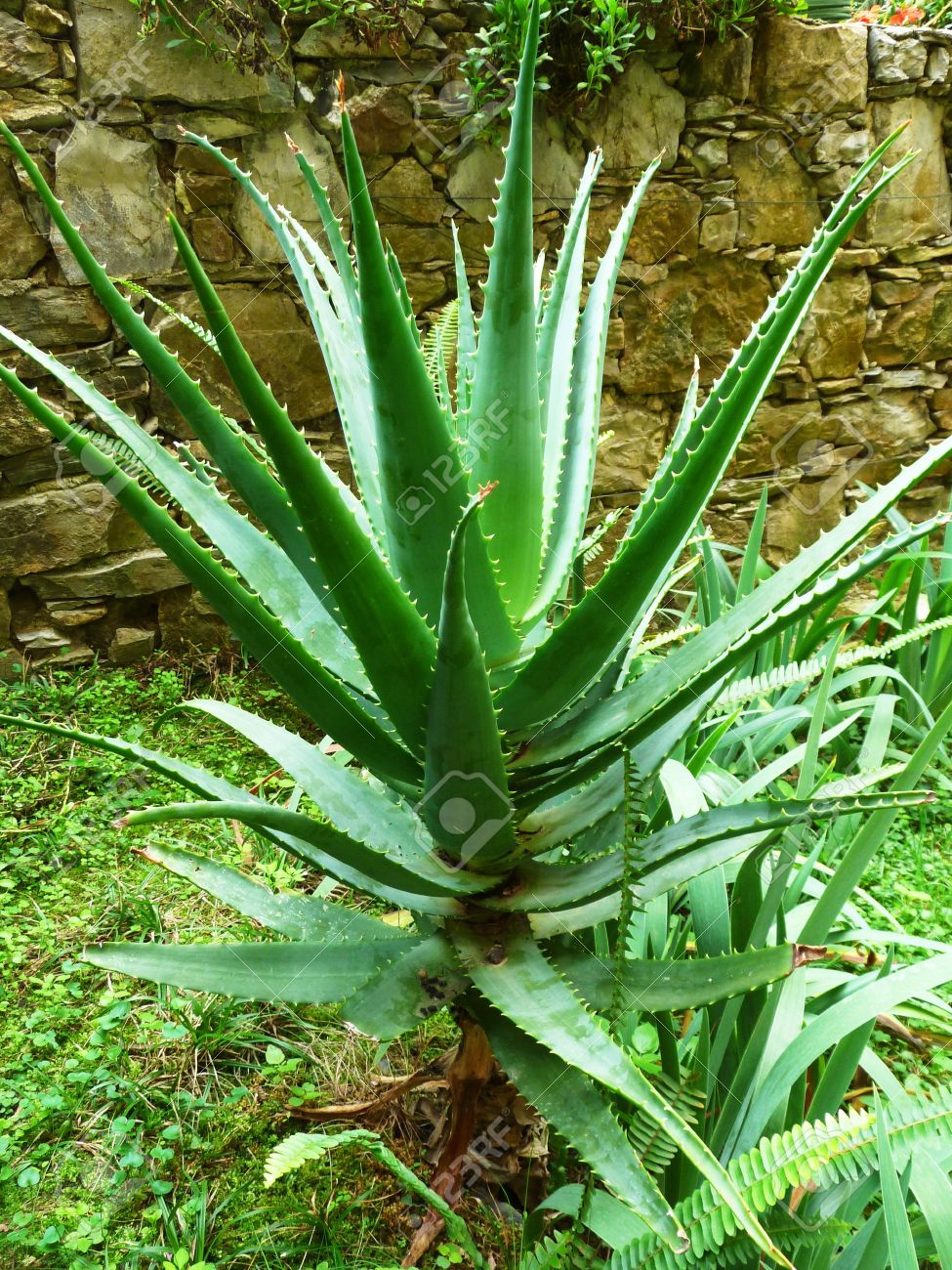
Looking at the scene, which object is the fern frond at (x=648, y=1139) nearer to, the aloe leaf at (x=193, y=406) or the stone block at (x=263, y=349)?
the aloe leaf at (x=193, y=406)

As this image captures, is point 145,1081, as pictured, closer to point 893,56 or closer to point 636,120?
point 636,120

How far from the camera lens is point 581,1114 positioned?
0.75 m

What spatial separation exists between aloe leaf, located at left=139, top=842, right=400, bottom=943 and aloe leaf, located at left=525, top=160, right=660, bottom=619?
41 cm

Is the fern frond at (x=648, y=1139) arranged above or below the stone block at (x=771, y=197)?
below

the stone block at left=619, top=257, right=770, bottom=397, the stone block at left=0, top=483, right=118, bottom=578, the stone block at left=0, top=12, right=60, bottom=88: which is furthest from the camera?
the stone block at left=619, top=257, right=770, bottom=397

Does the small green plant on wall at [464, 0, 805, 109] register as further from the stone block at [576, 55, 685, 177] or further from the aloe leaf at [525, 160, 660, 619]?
the aloe leaf at [525, 160, 660, 619]

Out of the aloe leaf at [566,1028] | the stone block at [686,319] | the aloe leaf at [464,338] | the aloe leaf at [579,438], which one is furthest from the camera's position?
the stone block at [686,319]

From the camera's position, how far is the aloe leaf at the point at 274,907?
2.98 feet

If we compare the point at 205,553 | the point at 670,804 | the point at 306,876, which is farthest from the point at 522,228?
the point at 306,876

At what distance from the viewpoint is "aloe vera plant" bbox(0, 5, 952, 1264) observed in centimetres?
70

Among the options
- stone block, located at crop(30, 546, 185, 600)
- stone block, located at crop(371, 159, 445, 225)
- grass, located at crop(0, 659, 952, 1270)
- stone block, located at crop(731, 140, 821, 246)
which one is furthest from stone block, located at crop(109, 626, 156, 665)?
stone block, located at crop(731, 140, 821, 246)

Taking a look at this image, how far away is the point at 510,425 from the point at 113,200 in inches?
A: 76.8

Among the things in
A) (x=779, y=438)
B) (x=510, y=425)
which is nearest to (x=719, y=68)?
(x=779, y=438)

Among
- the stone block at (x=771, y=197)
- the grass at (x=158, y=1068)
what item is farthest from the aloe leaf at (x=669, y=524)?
the stone block at (x=771, y=197)
